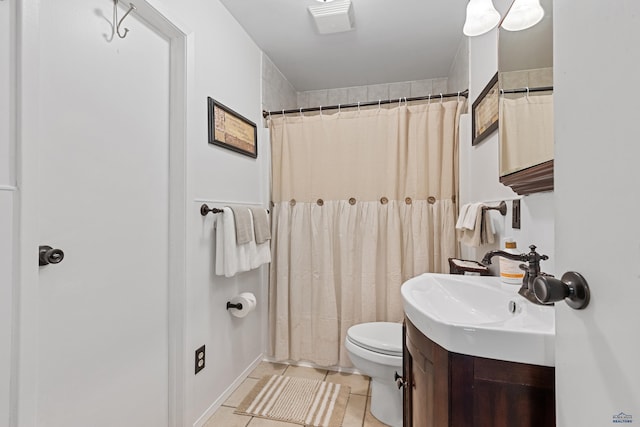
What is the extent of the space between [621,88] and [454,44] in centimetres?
221

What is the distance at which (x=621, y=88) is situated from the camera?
1.29 ft

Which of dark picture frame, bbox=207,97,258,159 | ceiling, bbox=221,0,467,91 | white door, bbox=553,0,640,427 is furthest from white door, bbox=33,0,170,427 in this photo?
white door, bbox=553,0,640,427

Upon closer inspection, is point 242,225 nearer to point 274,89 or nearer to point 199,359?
point 199,359

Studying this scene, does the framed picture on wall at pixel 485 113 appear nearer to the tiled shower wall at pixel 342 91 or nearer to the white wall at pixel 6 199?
the tiled shower wall at pixel 342 91

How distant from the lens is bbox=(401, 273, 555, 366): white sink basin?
68 centimetres

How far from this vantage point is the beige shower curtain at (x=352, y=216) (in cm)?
204

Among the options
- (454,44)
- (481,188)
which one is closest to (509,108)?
(481,188)

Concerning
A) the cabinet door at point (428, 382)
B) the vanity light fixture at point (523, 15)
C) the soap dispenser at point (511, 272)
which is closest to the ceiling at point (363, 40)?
the vanity light fixture at point (523, 15)

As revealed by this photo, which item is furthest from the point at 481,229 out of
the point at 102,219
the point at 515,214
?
the point at 102,219

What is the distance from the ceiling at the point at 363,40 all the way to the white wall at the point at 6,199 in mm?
1311

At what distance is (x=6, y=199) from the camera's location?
2.64 feet

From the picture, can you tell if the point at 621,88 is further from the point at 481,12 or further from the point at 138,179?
the point at 138,179

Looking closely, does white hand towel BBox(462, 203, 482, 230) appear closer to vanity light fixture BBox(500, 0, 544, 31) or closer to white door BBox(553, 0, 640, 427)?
vanity light fixture BBox(500, 0, 544, 31)

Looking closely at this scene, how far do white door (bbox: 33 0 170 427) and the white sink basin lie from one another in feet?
3.67
